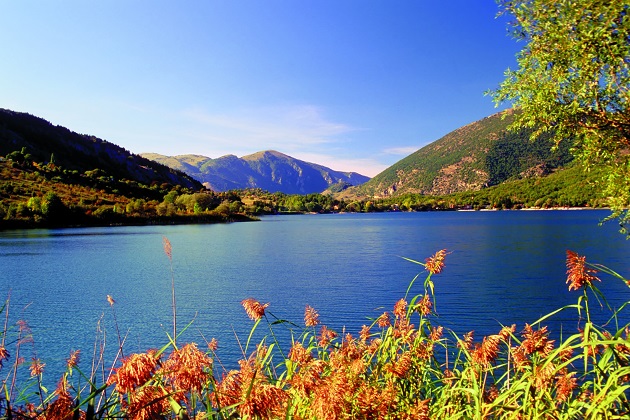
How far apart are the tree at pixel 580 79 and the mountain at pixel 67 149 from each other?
151043mm

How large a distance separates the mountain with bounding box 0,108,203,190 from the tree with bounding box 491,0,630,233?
496ft

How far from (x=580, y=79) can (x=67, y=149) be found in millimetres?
183056

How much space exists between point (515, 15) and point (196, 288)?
2669cm

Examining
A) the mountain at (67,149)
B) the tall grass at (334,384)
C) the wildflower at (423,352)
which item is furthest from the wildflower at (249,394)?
the mountain at (67,149)

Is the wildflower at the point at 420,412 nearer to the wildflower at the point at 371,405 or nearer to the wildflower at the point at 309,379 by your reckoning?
the wildflower at the point at 371,405

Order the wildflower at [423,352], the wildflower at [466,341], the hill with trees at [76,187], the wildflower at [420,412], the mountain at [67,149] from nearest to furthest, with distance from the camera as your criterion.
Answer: the wildflower at [420,412] < the wildflower at [466,341] < the wildflower at [423,352] < the hill with trees at [76,187] < the mountain at [67,149]

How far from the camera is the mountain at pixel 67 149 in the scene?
14662 centimetres

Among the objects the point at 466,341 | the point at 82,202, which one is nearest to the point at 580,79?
the point at 466,341

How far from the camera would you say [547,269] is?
37.2m

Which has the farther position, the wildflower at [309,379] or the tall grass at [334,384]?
the wildflower at [309,379]

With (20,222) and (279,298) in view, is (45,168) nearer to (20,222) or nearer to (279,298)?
(20,222)

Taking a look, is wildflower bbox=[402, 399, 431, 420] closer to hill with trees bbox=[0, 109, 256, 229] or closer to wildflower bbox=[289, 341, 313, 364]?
wildflower bbox=[289, 341, 313, 364]

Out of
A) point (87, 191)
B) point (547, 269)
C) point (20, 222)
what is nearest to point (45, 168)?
point (87, 191)

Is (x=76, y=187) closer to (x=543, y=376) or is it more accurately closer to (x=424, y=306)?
(x=424, y=306)
